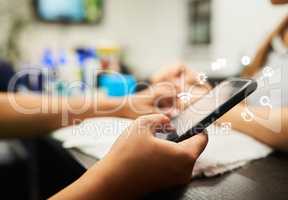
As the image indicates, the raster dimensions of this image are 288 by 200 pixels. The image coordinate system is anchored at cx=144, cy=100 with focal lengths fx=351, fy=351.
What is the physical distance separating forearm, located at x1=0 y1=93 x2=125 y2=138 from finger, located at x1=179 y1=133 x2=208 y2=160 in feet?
0.95

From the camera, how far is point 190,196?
1.14 ft

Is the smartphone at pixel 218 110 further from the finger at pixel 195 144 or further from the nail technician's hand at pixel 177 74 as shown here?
the nail technician's hand at pixel 177 74

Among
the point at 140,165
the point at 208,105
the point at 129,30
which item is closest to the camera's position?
the point at 140,165

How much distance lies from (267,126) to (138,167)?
24 cm

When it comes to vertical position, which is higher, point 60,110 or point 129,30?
point 129,30

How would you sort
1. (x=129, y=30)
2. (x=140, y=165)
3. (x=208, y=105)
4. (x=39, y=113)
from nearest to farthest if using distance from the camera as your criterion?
(x=140, y=165) < (x=208, y=105) < (x=39, y=113) < (x=129, y=30)

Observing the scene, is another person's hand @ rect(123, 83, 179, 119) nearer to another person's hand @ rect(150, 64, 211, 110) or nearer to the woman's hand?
another person's hand @ rect(150, 64, 211, 110)

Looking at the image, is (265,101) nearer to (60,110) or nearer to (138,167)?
(138,167)

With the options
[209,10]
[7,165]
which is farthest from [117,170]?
[209,10]

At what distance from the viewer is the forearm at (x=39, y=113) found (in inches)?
25.5

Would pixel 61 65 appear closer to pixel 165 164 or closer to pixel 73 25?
pixel 165 164

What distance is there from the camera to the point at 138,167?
333mm

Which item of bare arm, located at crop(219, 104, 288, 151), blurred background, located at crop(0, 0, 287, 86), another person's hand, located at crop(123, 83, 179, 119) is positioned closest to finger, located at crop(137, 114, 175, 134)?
bare arm, located at crop(219, 104, 288, 151)

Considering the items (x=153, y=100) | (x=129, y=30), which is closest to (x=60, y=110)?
(x=153, y=100)
